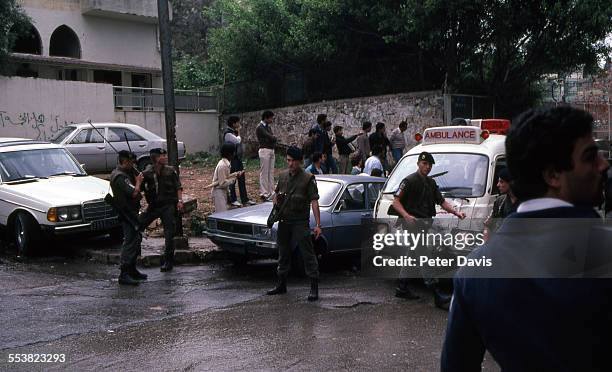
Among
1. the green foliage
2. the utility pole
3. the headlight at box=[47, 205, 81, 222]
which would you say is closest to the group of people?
the headlight at box=[47, 205, 81, 222]

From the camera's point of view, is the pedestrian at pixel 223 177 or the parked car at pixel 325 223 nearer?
the parked car at pixel 325 223

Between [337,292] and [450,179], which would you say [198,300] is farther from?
[450,179]

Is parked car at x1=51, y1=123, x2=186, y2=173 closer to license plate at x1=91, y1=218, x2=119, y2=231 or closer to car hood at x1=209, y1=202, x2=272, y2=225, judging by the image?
license plate at x1=91, y1=218, x2=119, y2=231

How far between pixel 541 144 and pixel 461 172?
7.65 metres

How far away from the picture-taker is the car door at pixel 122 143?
18.5 m

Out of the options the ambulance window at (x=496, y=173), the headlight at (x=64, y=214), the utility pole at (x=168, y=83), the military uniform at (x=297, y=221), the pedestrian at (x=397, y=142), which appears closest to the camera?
the military uniform at (x=297, y=221)

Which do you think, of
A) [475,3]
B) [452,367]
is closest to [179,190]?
[452,367]

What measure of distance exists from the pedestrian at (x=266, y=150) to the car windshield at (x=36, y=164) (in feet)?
11.3

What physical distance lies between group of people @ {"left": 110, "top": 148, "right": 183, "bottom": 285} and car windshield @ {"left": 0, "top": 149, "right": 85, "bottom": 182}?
2.73 metres

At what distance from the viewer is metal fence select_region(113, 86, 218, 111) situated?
81.7ft

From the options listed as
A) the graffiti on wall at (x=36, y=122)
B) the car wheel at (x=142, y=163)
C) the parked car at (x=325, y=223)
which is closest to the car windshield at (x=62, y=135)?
the car wheel at (x=142, y=163)

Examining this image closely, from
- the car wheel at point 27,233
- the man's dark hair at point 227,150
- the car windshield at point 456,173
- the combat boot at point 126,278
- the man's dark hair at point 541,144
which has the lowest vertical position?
the combat boot at point 126,278

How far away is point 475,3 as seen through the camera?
18.5 m

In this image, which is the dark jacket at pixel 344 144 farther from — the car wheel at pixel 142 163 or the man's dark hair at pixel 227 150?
the car wheel at pixel 142 163
